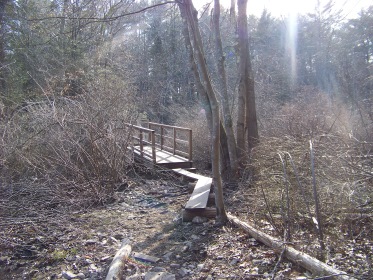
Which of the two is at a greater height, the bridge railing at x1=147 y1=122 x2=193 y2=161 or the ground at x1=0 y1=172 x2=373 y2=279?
the bridge railing at x1=147 y1=122 x2=193 y2=161

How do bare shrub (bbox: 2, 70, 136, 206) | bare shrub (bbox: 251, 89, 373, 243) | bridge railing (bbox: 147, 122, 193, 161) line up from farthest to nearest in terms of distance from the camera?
bridge railing (bbox: 147, 122, 193, 161), bare shrub (bbox: 2, 70, 136, 206), bare shrub (bbox: 251, 89, 373, 243)

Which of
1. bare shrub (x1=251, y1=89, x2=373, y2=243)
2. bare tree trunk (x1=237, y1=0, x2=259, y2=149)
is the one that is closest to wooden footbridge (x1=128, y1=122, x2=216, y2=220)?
bare shrub (x1=251, y1=89, x2=373, y2=243)

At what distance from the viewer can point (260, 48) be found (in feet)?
95.9

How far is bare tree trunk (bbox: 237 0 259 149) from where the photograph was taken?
9242 millimetres

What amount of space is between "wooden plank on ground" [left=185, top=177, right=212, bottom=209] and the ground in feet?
1.09

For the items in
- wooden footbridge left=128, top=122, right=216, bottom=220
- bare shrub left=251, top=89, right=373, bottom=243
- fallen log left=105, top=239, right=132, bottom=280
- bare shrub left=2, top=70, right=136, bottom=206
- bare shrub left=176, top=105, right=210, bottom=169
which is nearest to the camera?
fallen log left=105, top=239, right=132, bottom=280

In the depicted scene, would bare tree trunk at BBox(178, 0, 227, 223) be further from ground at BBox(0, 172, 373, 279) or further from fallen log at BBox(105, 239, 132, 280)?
fallen log at BBox(105, 239, 132, 280)

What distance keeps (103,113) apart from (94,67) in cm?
814

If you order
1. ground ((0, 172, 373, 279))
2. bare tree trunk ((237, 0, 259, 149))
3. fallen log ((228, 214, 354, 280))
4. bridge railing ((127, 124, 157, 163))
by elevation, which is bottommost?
ground ((0, 172, 373, 279))

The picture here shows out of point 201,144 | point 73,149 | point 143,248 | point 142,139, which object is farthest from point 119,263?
point 201,144

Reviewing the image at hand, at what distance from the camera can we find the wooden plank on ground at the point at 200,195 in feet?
20.2

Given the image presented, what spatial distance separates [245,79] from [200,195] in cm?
407

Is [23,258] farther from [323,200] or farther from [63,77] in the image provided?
[63,77]

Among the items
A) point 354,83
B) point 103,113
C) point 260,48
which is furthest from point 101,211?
point 260,48
